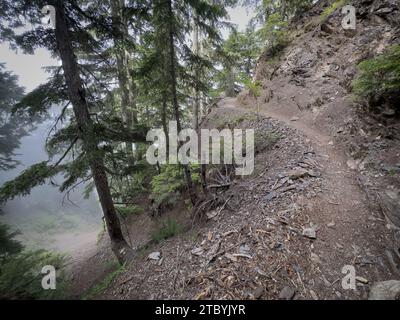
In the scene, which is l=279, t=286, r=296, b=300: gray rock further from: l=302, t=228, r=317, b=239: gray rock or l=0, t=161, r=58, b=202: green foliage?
l=0, t=161, r=58, b=202: green foliage

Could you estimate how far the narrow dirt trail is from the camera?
3.93 m

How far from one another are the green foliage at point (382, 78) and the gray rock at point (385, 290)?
203 inches

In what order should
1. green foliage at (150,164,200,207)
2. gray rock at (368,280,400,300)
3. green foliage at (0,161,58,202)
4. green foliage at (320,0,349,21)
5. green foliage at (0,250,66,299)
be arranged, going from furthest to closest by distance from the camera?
green foliage at (320,0,349,21), green foliage at (150,164,200,207), green foliage at (0,161,58,202), green foliage at (0,250,66,299), gray rock at (368,280,400,300)

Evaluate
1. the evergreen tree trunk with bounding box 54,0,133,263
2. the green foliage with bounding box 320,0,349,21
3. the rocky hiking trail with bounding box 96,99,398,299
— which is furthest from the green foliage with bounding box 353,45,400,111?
the evergreen tree trunk with bounding box 54,0,133,263

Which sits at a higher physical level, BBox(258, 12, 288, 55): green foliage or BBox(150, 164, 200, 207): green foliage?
BBox(258, 12, 288, 55): green foliage

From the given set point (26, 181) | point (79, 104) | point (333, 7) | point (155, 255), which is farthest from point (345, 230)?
point (333, 7)

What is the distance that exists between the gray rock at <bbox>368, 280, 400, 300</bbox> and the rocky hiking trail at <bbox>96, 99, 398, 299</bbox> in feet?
0.42

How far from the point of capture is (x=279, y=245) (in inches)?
167

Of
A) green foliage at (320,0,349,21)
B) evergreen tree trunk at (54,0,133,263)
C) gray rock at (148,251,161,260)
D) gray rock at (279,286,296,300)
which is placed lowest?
gray rock at (148,251,161,260)

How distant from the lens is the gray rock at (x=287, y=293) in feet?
11.5

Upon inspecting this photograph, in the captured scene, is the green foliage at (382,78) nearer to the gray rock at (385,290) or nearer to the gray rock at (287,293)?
the gray rock at (385,290)

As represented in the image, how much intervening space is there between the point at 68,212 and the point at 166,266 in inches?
1601

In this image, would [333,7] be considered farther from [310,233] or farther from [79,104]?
[79,104]
